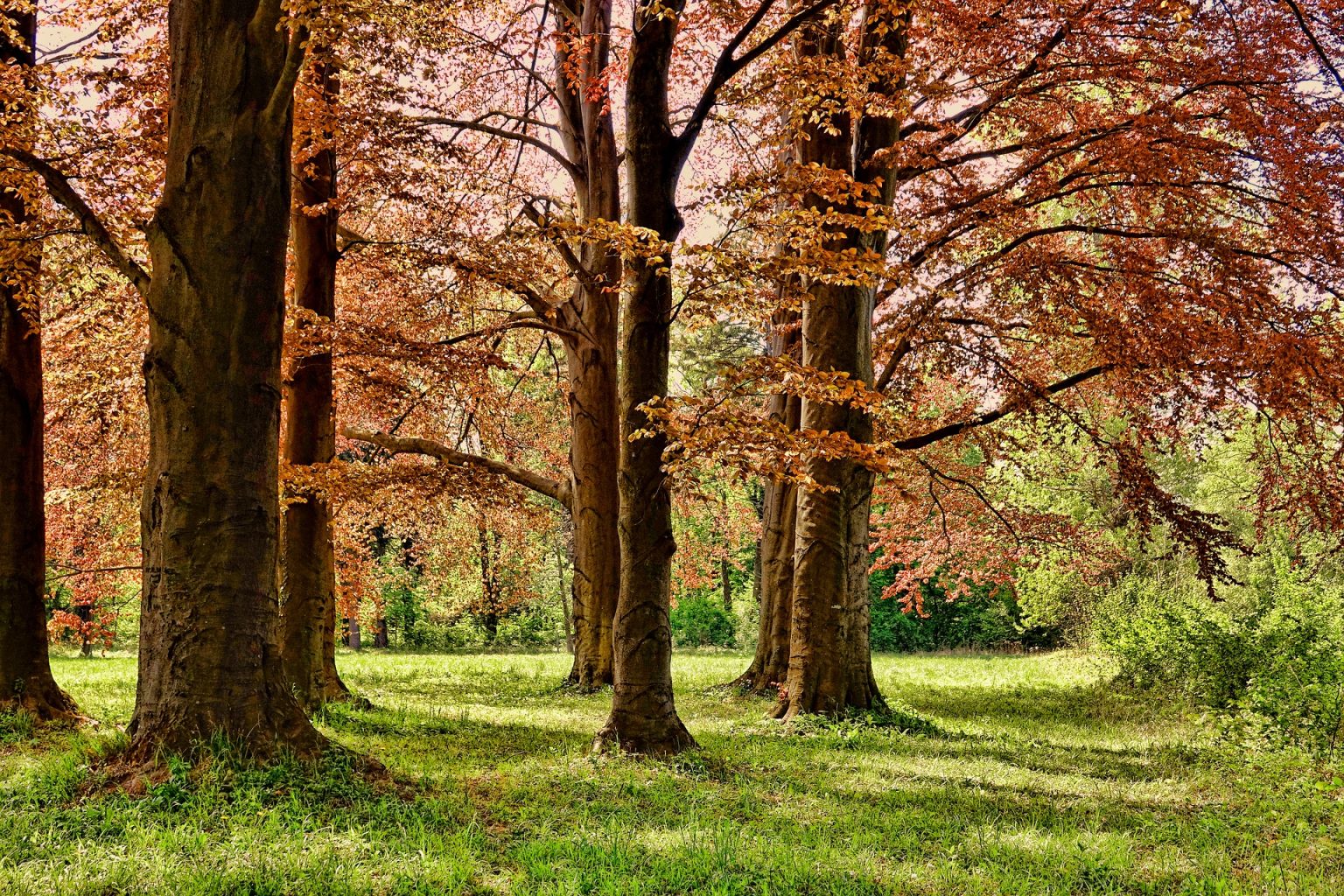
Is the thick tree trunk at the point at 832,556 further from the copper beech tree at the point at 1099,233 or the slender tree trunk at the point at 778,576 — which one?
the slender tree trunk at the point at 778,576

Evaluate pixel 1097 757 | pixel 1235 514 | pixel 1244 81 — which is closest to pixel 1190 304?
pixel 1244 81

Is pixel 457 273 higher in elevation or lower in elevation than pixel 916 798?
higher

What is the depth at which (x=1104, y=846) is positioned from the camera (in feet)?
17.4

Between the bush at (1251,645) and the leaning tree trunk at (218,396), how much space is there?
28.2ft

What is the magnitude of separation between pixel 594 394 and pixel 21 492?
25.0ft

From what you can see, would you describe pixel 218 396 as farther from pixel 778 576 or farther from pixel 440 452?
pixel 778 576

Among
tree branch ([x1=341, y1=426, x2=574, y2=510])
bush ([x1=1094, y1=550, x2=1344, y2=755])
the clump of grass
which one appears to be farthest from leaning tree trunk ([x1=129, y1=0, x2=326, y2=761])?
bush ([x1=1094, y1=550, x2=1344, y2=755])

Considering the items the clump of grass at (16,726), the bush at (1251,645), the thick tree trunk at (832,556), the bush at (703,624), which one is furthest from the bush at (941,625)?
the clump of grass at (16,726)

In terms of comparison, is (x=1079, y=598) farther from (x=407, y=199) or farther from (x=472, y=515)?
(x=407, y=199)

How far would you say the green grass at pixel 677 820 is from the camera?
4.40m

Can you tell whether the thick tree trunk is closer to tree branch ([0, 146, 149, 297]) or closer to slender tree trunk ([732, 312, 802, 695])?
slender tree trunk ([732, 312, 802, 695])

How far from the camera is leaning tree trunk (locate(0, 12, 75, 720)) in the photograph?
27.7ft

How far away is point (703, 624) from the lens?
121 feet

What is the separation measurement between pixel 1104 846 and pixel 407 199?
29.8 ft
